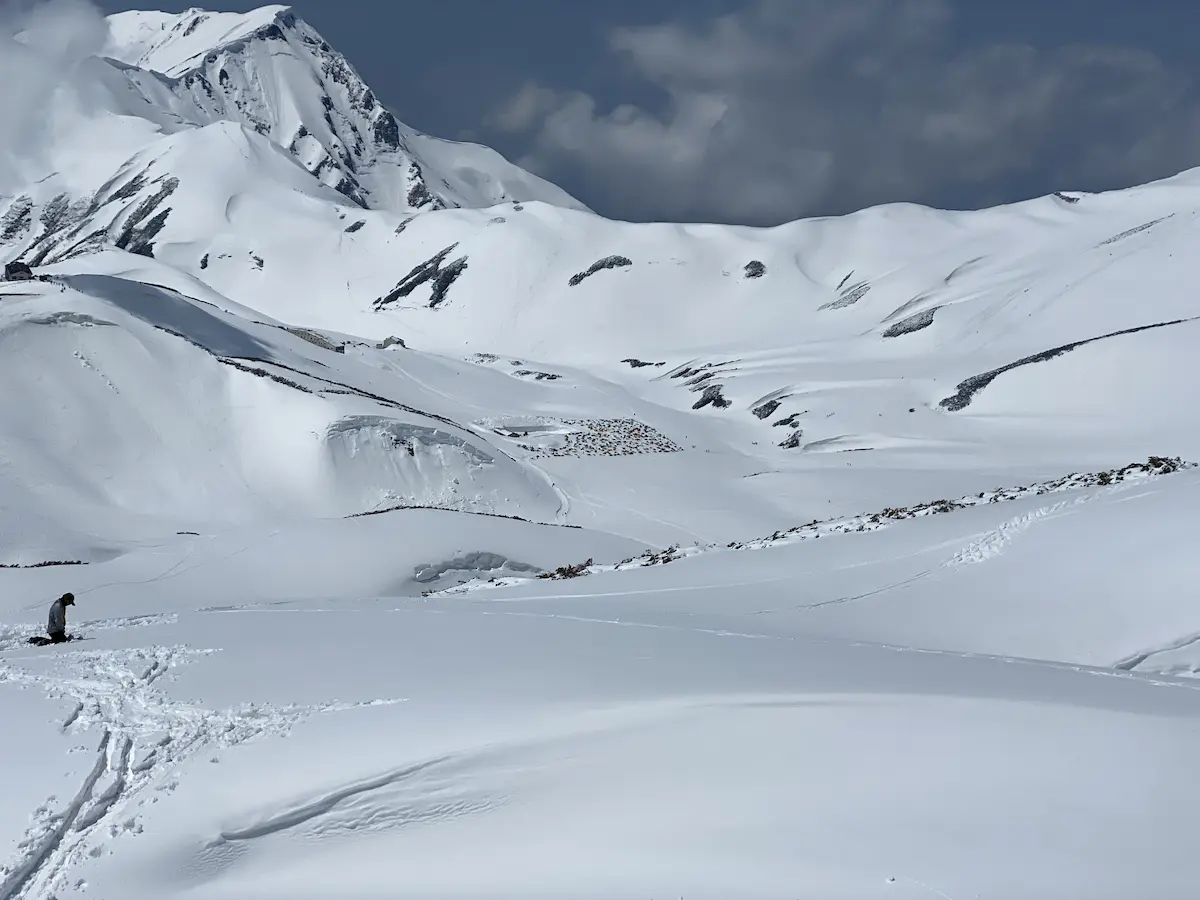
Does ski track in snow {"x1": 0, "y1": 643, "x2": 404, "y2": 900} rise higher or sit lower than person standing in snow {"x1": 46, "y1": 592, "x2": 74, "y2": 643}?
lower

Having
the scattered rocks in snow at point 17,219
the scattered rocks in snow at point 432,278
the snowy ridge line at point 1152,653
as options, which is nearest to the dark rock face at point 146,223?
the scattered rocks in snow at point 17,219

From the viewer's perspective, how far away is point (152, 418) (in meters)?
25.1

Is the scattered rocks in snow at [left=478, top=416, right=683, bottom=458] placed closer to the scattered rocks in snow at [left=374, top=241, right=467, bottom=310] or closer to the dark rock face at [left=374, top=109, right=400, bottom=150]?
the scattered rocks in snow at [left=374, top=241, right=467, bottom=310]

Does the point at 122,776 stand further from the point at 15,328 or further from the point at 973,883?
the point at 15,328

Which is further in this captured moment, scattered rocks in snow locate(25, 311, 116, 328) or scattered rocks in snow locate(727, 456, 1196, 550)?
scattered rocks in snow locate(25, 311, 116, 328)

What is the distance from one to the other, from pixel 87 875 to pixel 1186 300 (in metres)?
54.5

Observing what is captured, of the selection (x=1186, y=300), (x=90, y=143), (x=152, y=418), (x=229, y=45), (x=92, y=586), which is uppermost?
(x=229, y=45)

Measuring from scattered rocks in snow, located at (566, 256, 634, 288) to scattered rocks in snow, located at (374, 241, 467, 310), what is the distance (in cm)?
1152

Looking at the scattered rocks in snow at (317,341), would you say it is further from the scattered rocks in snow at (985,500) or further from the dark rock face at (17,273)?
the scattered rocks in snow at (985,500)

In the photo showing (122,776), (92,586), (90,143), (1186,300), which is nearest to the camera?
(122,776)

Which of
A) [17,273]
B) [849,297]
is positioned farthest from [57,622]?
[849,297]

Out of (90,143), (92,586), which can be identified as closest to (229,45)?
(90,143)

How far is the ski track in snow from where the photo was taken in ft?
17.0

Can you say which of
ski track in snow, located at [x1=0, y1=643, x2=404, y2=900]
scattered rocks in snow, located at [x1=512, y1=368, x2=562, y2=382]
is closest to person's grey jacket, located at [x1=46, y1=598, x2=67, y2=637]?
ski track in snow, located at [x1=0, y1=643, x2=404, y2=900]
